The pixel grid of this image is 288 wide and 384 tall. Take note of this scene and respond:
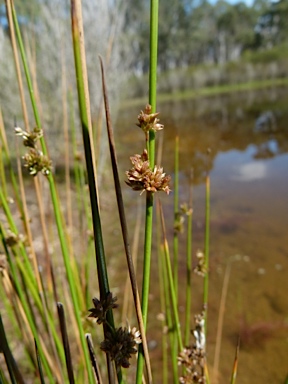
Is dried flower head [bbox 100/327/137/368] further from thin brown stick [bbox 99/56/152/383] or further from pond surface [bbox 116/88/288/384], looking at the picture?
pond surface [bbox 116/88/288/384]

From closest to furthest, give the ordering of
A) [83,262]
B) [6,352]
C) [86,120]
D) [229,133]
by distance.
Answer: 1. [86,120]
2. [6,352]
3. [83,262]
4. [229,133]

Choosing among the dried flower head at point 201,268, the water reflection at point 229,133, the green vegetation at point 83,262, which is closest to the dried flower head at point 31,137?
the green vegetation at point 83,262

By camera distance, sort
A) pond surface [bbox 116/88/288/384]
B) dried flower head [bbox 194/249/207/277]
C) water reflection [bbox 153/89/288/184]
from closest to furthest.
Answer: dried flower head [bbox 194/249/207/277] < pond surface [bbox 116/88/288/384] < water reflection [bbox 153/89/288/184]

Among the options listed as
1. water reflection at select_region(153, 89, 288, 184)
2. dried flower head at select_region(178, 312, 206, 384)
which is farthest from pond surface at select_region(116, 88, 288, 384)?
dried flower head at select_region(178, 312, 206, 384)

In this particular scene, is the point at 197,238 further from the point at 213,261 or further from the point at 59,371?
the point at 59,371

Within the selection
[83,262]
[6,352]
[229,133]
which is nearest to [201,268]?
[83,262]

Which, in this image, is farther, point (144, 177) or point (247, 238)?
point (247, 238)

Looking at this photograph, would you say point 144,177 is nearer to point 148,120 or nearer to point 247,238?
point 148,120
